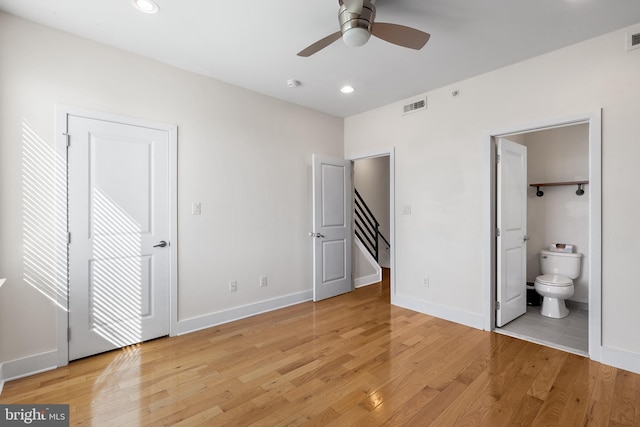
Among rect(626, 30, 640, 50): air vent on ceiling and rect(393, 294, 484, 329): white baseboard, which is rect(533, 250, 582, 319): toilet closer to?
rect(393, 294, 484, 329): white baseboard

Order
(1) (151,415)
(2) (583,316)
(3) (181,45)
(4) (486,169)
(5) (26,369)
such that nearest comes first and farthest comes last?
(1) (151,415), (5) (26,369), (3) (181,45), (4) (486,169), (2) (583,316)

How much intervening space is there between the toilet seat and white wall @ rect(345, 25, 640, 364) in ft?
3.08

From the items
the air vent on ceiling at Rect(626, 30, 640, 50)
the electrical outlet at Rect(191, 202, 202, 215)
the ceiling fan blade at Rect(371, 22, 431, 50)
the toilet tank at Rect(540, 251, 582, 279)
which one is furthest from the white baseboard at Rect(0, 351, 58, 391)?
the toilet tank at Rect(540, 251, 582, 279)

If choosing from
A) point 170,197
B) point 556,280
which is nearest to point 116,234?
point 170,197

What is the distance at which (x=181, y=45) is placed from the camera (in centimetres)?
275

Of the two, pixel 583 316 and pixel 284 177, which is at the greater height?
pixel 284 177

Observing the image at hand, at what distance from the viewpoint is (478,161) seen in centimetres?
337

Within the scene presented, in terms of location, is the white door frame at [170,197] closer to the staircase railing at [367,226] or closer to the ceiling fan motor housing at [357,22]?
the ceiling fan motor housing at [357,22]

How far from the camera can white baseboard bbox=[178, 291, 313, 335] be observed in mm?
3268

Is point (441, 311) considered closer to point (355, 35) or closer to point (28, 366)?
point (355, 35)

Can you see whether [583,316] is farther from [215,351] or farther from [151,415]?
[151,415]

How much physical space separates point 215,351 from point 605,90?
416cm

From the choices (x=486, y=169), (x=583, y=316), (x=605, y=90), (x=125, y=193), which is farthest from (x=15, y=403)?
(x=583, y=316)

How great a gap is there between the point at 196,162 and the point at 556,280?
174 inches
